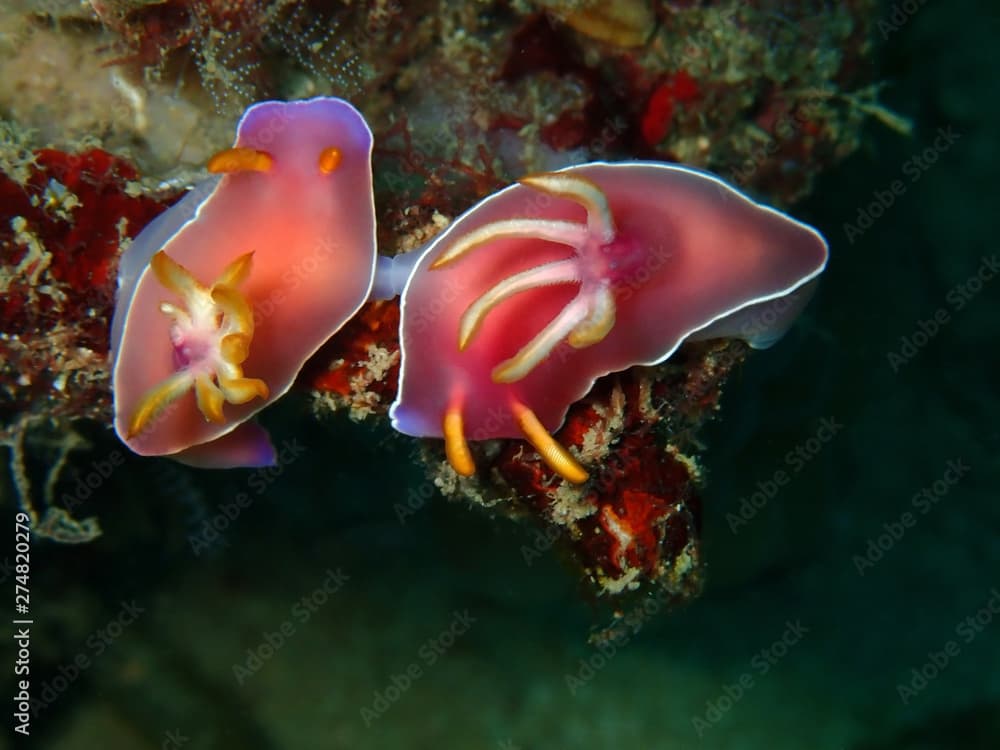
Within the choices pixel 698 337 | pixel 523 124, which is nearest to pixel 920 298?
pixel 523 124

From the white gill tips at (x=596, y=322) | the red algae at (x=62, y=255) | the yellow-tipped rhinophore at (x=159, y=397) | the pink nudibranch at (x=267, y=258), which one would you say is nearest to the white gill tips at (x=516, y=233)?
the white gill tips at (x=596, y=322)

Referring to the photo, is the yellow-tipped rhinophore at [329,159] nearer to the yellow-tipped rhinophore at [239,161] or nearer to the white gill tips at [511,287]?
the yellow-tipped rhinophore at [239,161]

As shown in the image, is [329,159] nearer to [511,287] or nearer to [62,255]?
[511,287]

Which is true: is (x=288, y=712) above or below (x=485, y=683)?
below

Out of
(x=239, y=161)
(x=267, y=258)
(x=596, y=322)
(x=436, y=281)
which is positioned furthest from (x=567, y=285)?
(x=239, y=161)

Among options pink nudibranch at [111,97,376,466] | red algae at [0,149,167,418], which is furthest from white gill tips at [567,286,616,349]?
red algae at [0,149,167,418]

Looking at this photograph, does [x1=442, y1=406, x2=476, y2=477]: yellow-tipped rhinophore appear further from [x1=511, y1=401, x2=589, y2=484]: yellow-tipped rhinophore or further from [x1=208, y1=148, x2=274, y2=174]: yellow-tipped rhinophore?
[x1=208, y1=148, x2=274, y2=174]: yellow-tipped rhinophore

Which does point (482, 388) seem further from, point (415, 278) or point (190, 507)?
point (190, 507)
